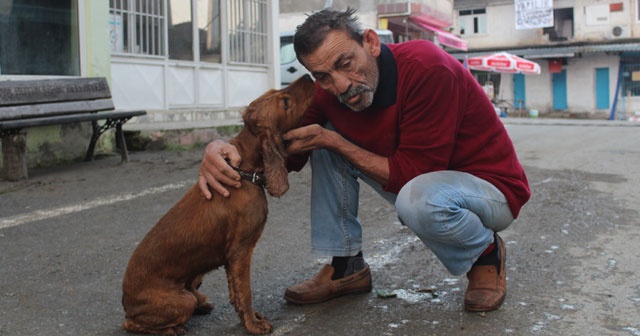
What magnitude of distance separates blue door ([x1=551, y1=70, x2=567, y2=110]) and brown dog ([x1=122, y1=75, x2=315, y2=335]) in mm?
34343

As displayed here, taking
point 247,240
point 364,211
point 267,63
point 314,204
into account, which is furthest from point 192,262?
point 267,63

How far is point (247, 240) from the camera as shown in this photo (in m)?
2.67

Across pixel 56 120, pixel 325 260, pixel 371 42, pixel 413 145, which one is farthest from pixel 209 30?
pixel 413 145

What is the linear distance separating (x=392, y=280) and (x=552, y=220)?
203 cm

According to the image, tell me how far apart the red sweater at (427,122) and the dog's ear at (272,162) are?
1.34 feet

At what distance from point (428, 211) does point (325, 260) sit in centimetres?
127

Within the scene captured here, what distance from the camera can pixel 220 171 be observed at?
8.77 feet

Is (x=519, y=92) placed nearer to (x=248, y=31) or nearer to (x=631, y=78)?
(x=631, y=78)

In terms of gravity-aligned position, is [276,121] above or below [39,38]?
below

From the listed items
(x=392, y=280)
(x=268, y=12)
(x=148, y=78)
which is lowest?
(x=392, y=280)

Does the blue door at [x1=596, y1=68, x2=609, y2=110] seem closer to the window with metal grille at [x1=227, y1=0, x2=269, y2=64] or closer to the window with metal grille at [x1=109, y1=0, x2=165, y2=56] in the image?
the window with metal grille at [x1=227, y1=0, x2=269, y2=64]

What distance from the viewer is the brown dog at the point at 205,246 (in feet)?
8.68

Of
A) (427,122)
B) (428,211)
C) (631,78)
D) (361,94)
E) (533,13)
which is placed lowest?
(428,211)

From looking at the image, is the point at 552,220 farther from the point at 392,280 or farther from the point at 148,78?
the point at 148,78
